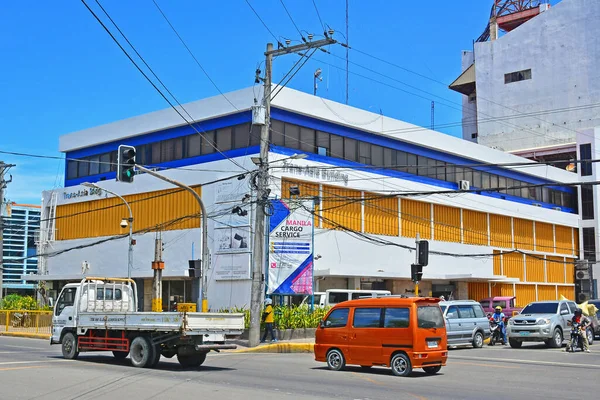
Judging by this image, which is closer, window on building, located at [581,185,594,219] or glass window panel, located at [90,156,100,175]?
glass window panel, located at [90,156,100,175]

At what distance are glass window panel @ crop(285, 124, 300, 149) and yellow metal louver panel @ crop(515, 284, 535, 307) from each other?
76.9 feet

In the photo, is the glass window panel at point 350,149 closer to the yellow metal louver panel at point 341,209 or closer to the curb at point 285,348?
the yellow metal louver panel at point 341,209

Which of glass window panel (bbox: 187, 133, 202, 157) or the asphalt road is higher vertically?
glass window panel (bbox: 187, 133, 202, 157)

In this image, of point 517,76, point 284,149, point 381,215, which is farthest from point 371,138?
point 517,76

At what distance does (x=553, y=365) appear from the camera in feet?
68.3

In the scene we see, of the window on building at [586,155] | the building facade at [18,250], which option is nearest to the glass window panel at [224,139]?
the window on building at [586,155]

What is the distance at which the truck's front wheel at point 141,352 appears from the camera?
18578 mm

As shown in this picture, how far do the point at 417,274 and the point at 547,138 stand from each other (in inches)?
1672

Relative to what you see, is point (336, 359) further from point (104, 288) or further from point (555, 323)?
point (555, 323)

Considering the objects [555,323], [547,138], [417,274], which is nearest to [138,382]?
[417,274]

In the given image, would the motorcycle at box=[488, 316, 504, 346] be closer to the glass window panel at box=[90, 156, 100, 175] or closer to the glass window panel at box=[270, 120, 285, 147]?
the glass window panel at box=[270, 120, 285, 147]

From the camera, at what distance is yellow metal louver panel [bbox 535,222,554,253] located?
54.8m

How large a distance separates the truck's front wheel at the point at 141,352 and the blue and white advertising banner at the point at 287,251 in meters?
12.6

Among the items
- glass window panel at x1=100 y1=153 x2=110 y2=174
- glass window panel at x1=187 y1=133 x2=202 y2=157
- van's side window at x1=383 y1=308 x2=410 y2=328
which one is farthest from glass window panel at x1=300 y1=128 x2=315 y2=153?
van's side window at x1=383 y1=308 x2=410 y2=328
